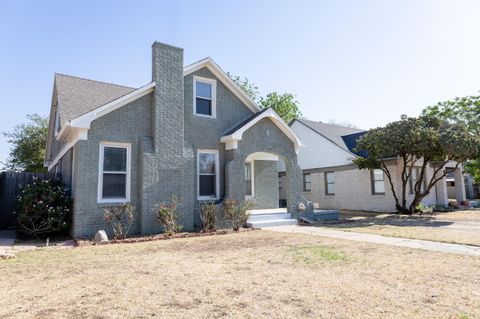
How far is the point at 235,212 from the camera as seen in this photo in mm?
12367

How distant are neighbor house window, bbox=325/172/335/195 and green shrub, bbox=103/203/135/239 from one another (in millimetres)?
16538

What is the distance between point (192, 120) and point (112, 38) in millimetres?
4832

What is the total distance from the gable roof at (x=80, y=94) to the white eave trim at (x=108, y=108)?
1.61 metres

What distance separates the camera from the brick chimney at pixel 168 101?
1198 cm

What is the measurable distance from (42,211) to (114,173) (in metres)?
2.54

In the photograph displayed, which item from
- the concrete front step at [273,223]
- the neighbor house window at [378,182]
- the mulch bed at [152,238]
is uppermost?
the neighbor house window at [378,182]

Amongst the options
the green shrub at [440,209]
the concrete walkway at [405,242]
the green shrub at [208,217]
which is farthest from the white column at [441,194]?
the green shrub at [208,217]

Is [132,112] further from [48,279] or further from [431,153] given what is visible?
[431,153]

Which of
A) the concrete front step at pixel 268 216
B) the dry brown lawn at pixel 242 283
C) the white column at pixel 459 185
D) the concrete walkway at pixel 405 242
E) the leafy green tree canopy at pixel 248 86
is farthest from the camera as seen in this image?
the leafy green tree canopy at pixel 248 86

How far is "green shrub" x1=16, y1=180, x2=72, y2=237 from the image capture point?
10.3 m

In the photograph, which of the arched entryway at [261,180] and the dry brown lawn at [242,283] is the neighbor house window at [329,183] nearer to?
the arched entryway at [261,180]

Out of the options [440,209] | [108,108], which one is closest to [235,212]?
[108,108]

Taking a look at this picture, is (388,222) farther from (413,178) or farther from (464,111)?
(464,111)

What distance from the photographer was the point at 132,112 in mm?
11773
